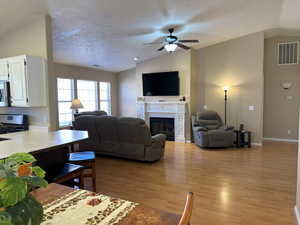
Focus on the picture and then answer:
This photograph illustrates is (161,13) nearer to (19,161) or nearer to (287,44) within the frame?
(19,161)

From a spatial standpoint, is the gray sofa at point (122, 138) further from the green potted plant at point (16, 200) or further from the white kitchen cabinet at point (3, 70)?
the green potted plant at point (16, 200)

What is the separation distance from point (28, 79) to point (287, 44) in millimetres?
7137

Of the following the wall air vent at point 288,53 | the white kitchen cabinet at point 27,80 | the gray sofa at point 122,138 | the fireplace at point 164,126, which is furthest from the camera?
the fireplace at point 164,126

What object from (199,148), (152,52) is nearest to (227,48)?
(152,52)

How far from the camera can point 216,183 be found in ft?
11.5

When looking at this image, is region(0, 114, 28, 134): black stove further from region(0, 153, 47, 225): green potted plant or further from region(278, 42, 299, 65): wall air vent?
region(278, 42, 299, 65): wall air vent

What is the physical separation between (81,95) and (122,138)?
158 inches

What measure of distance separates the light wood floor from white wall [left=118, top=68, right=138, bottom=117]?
13.6 ft

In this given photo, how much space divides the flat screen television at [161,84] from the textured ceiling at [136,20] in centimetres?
106

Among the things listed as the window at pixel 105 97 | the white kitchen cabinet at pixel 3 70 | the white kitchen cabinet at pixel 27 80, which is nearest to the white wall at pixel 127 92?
the window at pixel 105 97

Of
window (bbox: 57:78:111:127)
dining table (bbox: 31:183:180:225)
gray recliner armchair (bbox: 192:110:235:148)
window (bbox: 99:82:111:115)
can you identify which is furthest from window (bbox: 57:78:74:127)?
dining table (bbox: 31:183:180:225)

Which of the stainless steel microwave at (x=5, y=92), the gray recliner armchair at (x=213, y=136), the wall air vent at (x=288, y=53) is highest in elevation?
the wall air vent at (x=288, y=53)

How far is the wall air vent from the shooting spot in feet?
20.7

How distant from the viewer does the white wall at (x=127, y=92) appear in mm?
8988
